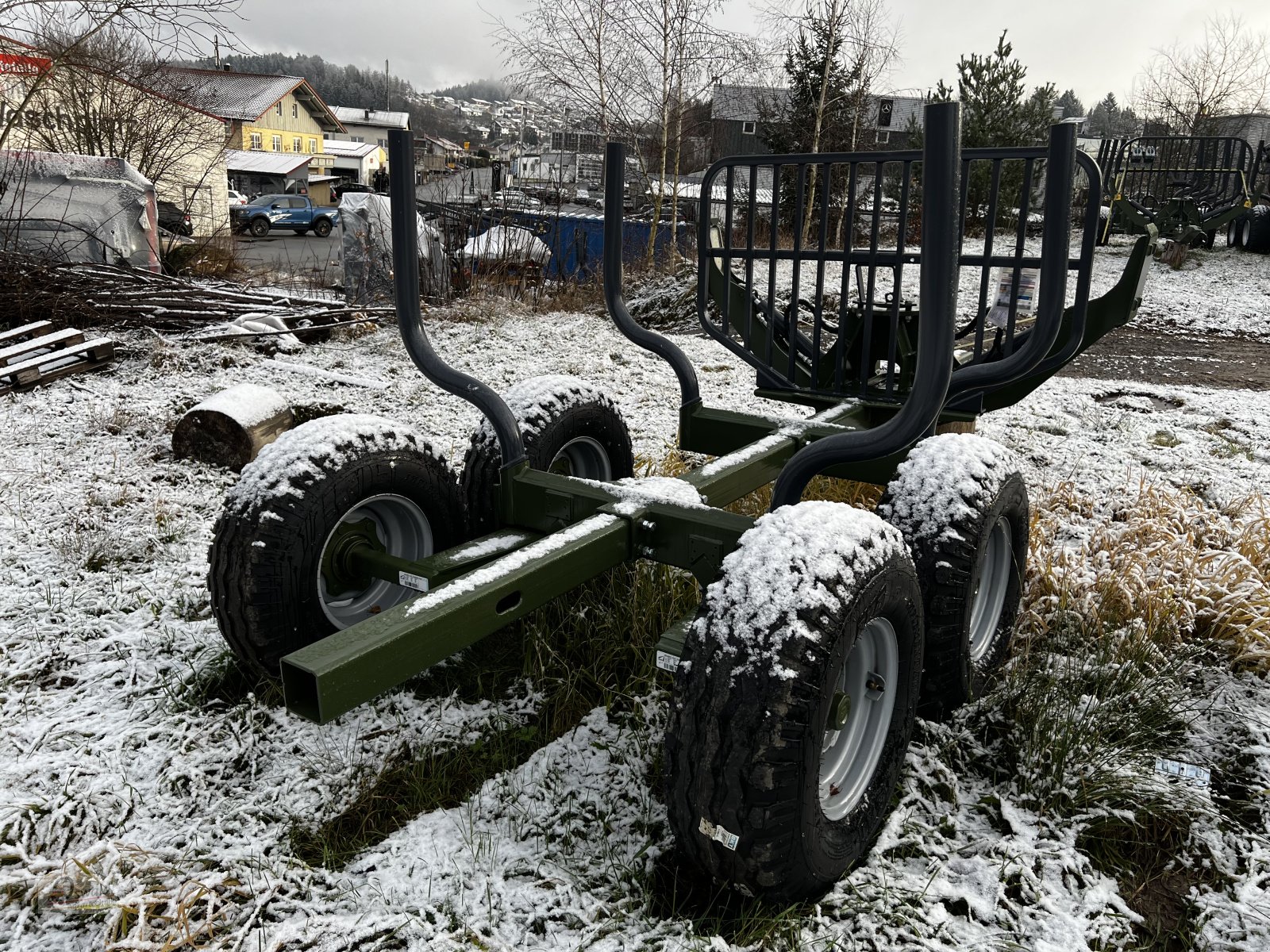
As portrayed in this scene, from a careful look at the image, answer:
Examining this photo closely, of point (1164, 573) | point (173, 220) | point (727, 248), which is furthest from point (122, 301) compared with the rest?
point (1164, 573)

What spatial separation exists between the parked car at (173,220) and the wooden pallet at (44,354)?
5.25 m

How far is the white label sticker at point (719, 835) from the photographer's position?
5.82 feet

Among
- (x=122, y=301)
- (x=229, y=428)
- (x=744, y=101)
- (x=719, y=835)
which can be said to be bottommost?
(x=719, y=835)

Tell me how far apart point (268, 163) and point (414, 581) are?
50932 mm

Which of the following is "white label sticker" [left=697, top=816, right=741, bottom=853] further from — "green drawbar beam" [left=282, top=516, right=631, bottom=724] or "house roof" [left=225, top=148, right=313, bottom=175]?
"house roof" [left=225, top=148, right=313, bottom=175]

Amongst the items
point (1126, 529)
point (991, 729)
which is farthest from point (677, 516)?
point (1126, 529)

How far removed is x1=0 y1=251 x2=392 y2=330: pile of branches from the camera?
7008 millimetres

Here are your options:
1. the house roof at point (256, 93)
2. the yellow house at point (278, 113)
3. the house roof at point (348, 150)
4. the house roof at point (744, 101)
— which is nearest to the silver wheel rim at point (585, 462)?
the house roof at point (744, 101)

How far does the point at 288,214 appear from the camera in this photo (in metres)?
29.7

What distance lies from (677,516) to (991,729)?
124cm

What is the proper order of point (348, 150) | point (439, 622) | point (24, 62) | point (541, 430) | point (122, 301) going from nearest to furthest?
point (439, 622), point (541, 430), point (122, 301), point (24, 62), point (348, 150)

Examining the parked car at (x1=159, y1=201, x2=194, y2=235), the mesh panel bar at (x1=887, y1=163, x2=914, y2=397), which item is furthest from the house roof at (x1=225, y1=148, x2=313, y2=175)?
the mesh panel bar at (x1=887, y1=163, x2=914, y2=397)

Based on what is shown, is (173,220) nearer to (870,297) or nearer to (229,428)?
(229,428)

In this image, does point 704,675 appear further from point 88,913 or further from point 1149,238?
point 1149,238
